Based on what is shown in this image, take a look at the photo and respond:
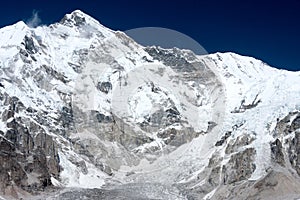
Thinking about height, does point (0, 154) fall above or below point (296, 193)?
above

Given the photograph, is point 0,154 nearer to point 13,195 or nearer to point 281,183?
point 13,195

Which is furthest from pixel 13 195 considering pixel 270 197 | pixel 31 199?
pixel 270 197

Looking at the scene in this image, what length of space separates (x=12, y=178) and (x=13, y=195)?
460 inches

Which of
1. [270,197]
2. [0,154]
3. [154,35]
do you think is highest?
[154,35]

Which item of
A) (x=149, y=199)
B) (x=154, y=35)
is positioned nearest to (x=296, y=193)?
(x=149, y=199)

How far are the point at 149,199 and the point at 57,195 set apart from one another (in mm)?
27088

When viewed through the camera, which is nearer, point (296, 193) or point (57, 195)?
point (296, 193)

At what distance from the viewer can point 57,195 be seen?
198 meters

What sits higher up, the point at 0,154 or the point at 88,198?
the point at 0,154

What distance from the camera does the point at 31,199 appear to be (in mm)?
189750

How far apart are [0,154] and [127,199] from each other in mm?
39805

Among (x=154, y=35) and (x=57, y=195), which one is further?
(x=57, y=195)

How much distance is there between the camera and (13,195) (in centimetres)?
18700

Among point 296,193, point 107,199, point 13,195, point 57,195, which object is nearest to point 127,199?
point 107,199
